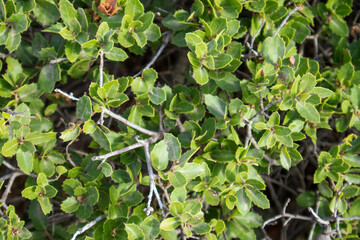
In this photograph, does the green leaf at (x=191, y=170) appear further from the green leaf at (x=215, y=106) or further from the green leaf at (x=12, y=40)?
the green leaf at (x=12, y=40)

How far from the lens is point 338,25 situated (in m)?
1.77

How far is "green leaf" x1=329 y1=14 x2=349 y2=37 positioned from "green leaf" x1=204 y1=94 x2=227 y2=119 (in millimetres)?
702

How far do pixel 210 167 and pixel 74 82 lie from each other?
95 cm

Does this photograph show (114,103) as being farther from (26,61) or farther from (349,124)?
(349,124)

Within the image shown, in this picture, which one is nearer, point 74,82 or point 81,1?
point 81,1

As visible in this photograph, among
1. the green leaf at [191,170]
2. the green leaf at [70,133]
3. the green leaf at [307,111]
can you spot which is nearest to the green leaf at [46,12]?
the green leaf at [70,133]

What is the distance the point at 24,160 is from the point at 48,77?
0.33 metres

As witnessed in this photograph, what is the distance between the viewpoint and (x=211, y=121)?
4.80 ft

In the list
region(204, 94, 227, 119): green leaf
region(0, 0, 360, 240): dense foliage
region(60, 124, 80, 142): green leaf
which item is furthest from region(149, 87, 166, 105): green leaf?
region(60, 124, 80, 142): green leaf

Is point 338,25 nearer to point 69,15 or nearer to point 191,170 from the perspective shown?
point 191,170

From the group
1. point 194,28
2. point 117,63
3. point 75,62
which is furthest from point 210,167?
point 117,63

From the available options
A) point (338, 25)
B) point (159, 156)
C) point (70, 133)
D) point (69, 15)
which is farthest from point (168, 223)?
point (338, 25)

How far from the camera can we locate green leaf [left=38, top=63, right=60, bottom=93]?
1.52 meters

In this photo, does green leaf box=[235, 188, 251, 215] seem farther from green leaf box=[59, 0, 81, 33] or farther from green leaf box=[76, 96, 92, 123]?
green leaf box=[59, 0, 81, 33]
